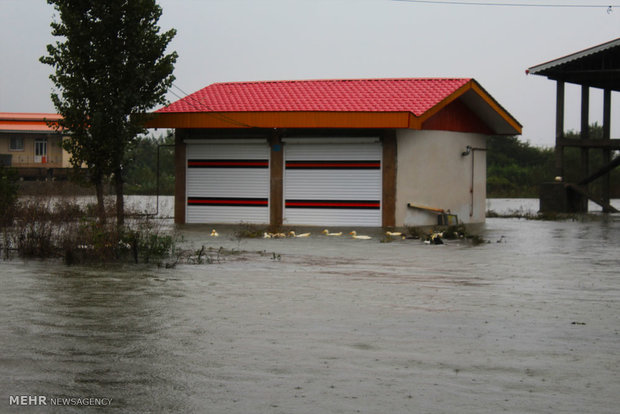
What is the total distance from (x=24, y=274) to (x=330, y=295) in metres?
4.92

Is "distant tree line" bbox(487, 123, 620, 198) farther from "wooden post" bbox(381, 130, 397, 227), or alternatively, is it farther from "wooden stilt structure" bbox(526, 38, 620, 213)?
"wooden post" bbox(381, 130, 397, 227)

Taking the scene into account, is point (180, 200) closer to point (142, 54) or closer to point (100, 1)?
point (142, 54)

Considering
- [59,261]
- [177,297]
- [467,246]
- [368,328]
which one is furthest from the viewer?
[467,246]

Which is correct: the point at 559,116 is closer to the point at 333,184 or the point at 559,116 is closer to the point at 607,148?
the point at 607,148

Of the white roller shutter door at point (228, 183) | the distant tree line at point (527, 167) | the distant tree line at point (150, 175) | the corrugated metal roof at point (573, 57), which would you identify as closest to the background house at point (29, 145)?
the distant tree line at point (150, 175)

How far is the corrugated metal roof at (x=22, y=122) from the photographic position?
2677 inches

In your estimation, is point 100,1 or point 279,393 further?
point 100,1

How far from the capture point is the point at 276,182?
26328 mm

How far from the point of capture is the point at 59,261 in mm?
15328

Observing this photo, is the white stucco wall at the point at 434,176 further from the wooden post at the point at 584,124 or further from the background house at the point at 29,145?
the background house at the point at 29,145

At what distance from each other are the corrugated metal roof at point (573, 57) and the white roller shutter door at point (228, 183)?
1261 cm

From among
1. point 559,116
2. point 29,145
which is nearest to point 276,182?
point 559,116

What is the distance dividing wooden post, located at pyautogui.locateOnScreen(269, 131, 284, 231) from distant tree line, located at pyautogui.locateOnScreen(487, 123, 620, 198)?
23.6 meters

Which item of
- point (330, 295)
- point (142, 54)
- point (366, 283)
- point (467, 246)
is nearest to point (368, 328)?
point (330, 295)
